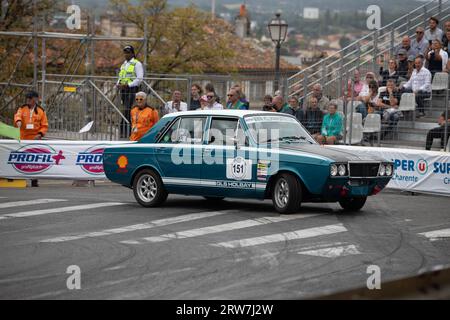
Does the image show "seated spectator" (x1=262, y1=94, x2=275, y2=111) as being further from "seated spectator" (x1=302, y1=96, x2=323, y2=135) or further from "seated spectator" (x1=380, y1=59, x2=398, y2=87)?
"seated spectator" (x1=380, y1=59, x2=398, y2=87)

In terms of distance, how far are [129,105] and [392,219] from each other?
32.8 ft

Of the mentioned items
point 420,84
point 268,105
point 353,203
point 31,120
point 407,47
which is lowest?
point 353,203

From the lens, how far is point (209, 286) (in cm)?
891

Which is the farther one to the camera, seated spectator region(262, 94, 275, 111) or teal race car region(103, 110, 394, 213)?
seated spectator region(262, 94, 275, 111)

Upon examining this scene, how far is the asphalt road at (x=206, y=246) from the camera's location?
8.96m

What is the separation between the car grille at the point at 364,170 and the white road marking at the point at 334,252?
3020 mm

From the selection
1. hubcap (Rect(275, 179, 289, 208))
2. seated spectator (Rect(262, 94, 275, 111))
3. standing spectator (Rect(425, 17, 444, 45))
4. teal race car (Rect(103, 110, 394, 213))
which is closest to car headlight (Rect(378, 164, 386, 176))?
teal race car (Rect(103, 110, 394, 213))

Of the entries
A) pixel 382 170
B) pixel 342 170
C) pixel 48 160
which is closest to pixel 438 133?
pixel 382 170

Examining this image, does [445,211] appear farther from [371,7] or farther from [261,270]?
[371,7]

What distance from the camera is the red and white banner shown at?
2011 cm

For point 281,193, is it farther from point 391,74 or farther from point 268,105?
point 391,74

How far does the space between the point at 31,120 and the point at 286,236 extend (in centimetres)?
1035

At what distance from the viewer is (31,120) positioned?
2105 cm

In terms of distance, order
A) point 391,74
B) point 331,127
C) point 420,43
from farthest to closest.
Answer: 1. point 420,43
2. point 391,74
3. point 331,127
